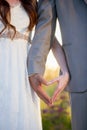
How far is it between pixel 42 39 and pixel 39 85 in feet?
1.11

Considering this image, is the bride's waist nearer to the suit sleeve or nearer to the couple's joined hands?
the suit sleeve

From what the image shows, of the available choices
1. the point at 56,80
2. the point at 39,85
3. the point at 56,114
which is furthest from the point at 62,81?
the point at 56,114

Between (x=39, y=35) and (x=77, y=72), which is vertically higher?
(x=39, y=35)

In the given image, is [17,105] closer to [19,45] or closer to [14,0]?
[19,45]

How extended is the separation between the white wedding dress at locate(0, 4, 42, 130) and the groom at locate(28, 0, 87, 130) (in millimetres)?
106

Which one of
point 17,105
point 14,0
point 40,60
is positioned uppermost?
point 14,0

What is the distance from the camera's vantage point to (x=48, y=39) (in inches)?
174

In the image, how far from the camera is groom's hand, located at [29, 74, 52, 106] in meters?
4.35

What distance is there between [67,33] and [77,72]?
0.29 m

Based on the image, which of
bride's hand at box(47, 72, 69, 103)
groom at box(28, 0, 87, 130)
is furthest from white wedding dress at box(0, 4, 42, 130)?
bride's hand at box(47, 72, 69, 103)

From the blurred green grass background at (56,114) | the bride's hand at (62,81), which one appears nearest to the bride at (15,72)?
the bride's hand at (62,81)

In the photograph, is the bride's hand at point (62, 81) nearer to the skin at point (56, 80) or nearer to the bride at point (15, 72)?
the skin at point (56, 80)

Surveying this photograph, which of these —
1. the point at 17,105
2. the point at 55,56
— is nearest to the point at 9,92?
the point at 17,105

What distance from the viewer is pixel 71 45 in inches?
168
